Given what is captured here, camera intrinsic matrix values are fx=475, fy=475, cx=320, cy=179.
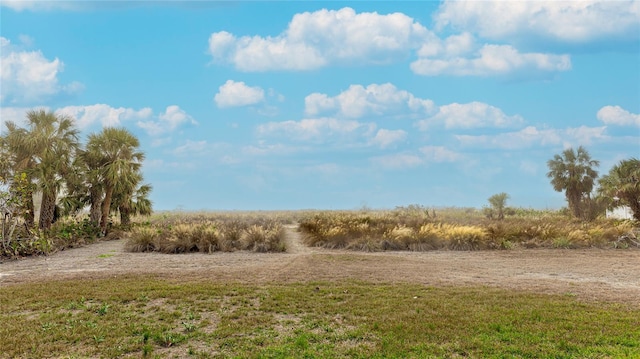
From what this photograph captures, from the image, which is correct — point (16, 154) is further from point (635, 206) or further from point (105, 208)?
point (635, 206)

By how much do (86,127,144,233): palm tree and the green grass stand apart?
38.2 ft

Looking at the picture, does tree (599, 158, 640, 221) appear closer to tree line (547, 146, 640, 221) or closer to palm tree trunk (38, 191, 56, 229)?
tree line (547, 146, 640, 221)

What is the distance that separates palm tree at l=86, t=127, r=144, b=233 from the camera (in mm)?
20266

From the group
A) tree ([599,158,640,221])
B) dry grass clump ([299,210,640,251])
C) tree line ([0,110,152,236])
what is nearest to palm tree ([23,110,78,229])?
tree line ([0,110,152,236])

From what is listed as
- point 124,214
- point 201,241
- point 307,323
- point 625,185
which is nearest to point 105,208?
point 124,214

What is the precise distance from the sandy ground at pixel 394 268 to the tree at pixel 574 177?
11497mm

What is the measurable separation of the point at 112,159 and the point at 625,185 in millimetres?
22977

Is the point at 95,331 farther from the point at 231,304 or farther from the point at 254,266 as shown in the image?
the point at 254,266

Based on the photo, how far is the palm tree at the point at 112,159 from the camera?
2027cm

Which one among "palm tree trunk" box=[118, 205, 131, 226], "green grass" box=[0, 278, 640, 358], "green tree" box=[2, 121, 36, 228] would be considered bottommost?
"green grass" box=[0, 278, 640, 358]

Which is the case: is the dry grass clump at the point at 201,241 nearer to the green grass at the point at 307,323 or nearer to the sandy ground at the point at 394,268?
the sandy ground at the point at 394,268

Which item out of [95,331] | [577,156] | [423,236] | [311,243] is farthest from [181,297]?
[577,156]

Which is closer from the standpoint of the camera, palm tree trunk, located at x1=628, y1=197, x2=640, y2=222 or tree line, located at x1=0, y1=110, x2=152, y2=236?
tree line, located at x1=0, y1=110, x2=152, y2=236

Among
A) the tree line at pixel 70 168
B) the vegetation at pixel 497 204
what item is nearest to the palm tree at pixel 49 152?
the tree line at pixel 70 168
